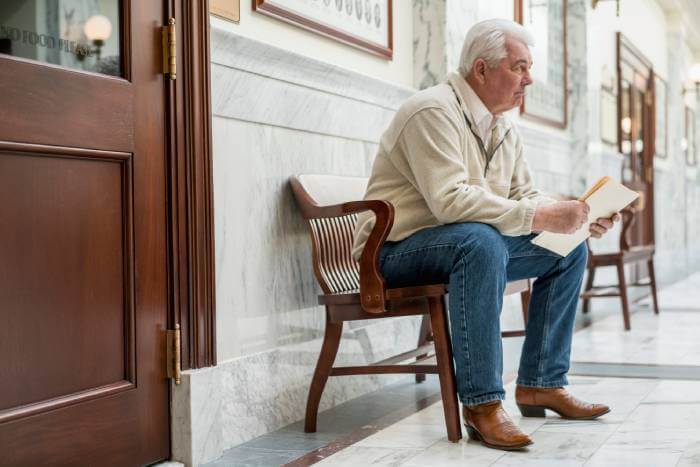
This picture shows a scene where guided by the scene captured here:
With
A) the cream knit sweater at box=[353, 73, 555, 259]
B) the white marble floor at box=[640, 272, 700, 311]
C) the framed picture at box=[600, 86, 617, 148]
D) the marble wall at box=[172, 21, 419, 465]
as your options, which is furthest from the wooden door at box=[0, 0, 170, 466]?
the framed picture at box=[600, 86, 617, 148]

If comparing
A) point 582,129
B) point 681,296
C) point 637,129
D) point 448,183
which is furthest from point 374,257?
point 637,129

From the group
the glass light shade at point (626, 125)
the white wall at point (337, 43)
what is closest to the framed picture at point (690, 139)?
the glass light shade at point (626, 125)

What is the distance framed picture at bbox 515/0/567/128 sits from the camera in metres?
6.11

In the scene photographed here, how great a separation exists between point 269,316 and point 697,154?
14111 millimetres

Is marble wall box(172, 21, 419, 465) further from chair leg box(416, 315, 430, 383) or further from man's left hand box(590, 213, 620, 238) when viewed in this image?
man's left hand box(590, 213, 620, 238)

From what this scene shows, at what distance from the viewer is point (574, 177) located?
22.9 feet

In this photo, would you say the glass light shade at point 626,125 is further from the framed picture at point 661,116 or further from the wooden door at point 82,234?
the wooden door at point 82,234

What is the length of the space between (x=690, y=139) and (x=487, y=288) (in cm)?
1352

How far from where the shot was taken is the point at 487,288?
8.40 ft

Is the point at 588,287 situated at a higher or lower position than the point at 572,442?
higher

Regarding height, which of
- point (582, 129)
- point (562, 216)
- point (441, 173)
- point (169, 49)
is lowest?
point (562, 216)

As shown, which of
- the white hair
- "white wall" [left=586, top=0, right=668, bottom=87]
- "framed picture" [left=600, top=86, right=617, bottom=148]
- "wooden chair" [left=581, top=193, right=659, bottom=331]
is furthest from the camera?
"framed picture" [left=600, top=86, right=617, bottom=148]

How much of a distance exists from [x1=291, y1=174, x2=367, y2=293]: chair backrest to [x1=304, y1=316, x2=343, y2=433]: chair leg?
16 centimetres

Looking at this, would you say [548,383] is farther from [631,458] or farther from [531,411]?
[631,458]
